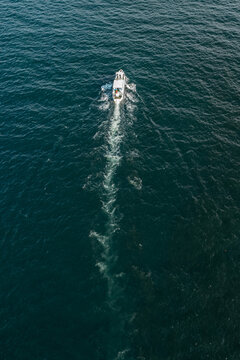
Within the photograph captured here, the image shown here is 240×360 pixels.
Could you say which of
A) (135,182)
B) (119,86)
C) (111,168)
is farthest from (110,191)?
(119,86)

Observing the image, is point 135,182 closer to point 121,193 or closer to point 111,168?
point 121,193

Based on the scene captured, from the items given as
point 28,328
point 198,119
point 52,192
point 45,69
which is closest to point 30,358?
point 28,328

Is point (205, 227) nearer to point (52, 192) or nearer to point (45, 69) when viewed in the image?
point (52, 192)

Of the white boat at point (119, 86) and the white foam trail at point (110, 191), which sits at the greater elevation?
the white boat at point (119, 86)

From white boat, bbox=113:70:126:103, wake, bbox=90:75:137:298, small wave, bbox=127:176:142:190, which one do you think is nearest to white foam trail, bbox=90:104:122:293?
wake, bbox=90:75:137:298

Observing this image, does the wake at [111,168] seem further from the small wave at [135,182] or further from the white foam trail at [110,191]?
the small wave at [135,182]

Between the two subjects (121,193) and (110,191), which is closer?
(121,193)

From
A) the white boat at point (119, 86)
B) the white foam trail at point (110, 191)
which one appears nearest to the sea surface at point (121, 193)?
the white foam trail at point (110, 191)
